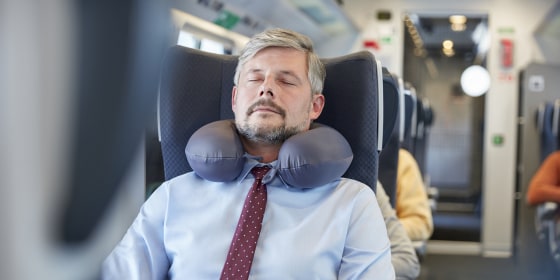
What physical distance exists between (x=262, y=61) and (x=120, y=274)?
0.78 m

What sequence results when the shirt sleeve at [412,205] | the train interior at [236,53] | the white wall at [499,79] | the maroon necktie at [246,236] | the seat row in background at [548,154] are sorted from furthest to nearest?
the white wall at [499,79] → the seat row in background at [548,154] → the shirt sleeve at [412,205] → the maroon necktie at [246,236] → the train interior at [236,53]

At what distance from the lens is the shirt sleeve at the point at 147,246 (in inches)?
62.3

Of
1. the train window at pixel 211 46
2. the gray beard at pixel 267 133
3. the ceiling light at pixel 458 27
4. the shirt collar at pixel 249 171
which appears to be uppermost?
the ceiling light at pixel 458 27

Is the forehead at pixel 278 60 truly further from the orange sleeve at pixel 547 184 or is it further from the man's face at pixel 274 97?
the orange sleeve at pixel 547 184

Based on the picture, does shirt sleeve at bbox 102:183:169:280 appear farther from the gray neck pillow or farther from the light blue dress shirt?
the gray neck pillow

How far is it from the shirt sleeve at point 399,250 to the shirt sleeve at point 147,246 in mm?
982

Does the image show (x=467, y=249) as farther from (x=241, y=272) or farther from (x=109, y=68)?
(x=109, y=68)

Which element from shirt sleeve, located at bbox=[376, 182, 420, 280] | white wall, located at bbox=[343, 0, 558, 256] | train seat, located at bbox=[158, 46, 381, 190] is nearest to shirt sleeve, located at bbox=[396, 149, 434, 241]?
shirt sleeve, located at bbox=[376, 182, 420, 280]

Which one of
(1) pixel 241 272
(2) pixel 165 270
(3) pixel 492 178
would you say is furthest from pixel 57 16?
(3) pixel 492 178

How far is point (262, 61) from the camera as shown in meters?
1.82

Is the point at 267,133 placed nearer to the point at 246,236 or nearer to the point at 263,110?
the point at 263,110

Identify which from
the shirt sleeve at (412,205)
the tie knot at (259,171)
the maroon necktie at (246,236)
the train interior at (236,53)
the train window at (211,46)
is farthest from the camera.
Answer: the train window at (211,46)

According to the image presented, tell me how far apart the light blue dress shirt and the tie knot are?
2cm

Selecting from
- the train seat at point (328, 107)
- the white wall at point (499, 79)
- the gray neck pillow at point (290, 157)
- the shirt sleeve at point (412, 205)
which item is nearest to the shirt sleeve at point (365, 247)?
the gray neck pillow at point (290, 157)
